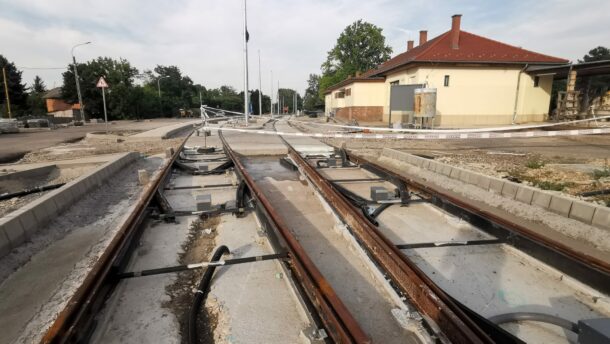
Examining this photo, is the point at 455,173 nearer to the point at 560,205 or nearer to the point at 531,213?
the point at 531,213

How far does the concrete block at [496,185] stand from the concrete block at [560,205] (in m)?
0.95

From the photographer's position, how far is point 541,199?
16.0 ft

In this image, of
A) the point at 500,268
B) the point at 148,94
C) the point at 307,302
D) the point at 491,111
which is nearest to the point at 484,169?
the point at 500,268

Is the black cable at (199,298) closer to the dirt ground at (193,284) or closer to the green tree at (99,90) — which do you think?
the dirt ground at (193,284)

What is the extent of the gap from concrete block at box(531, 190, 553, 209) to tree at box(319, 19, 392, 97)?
194 ft

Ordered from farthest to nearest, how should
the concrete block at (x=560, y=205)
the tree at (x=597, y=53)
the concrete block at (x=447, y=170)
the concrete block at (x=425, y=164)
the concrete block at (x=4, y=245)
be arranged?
the tree at (x=597, y=53)
the concrete block at (x=425, y=164)
the concrete block at (x=447, y=170)
the concrete block at (x=560, y=205)
the concrete block at (x=4, y=245)

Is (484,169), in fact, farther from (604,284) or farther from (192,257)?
(192,257)

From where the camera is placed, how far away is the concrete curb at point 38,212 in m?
3.58

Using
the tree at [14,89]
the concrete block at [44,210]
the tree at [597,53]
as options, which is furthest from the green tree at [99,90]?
the tree at [597,53]

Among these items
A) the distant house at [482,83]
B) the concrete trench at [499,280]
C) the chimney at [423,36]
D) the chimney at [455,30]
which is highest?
the chimney at [423,36]

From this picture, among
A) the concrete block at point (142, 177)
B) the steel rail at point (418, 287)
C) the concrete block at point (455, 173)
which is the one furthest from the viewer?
the concrete block at point (142, 177)

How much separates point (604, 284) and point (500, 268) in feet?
2.51

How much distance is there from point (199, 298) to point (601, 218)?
4.65 m

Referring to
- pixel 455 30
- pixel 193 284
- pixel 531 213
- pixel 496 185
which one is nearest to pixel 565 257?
pixel 531 213
